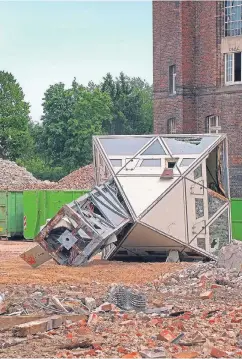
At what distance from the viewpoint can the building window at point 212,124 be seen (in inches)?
1807

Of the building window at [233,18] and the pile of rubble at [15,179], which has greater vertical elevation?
the building window at [233,18]

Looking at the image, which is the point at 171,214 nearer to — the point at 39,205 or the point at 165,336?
the point at 165,336

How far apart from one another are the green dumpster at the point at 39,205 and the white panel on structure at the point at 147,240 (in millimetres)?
10675

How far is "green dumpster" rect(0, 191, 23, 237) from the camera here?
3584 centimetres

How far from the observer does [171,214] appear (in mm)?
24141

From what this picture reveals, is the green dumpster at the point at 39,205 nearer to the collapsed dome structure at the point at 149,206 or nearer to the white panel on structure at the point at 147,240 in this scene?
the collapsed dome structure at the point at 149,206

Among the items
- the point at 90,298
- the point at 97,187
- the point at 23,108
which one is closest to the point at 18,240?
the point at 97,187

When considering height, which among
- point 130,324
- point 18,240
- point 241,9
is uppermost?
point 241,9

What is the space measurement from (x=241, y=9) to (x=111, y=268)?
24.2 m

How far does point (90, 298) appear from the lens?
1666 centimetres

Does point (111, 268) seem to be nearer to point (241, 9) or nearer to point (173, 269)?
point (173, 269)

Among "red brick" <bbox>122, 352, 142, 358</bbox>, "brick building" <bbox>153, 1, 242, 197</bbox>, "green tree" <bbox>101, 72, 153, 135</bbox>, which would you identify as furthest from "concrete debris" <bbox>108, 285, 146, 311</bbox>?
"green tree" <bbox>101, 72, 153, 135</bbox>

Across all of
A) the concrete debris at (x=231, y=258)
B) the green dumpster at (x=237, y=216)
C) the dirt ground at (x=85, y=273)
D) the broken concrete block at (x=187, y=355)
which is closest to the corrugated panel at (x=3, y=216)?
the green dumpster at (x=237, y=216)

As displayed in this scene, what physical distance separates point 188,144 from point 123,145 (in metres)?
1.78
